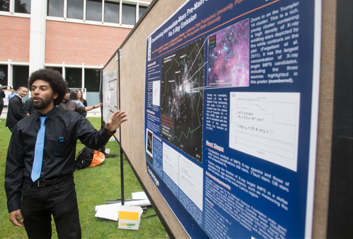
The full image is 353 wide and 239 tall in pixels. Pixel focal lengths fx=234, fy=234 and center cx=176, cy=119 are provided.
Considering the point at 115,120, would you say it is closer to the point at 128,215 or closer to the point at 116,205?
the point at 128,215

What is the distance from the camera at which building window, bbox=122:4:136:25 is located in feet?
66.1

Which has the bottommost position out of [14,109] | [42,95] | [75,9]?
[14,109]

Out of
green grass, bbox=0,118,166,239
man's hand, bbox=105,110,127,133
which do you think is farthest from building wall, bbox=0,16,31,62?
man's hand, bbox=105,110,127,133

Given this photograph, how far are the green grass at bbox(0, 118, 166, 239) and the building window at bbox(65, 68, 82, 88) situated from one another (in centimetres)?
1327

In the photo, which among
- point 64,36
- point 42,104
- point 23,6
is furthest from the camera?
point 64,36

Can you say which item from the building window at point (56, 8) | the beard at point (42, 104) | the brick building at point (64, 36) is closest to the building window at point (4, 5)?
the brick building at point (64, 36)

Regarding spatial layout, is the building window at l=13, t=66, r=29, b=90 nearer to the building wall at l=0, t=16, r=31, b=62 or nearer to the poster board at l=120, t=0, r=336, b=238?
the building wall at l=0, t=16, r=31, b=62

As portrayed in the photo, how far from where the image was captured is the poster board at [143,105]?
48cm

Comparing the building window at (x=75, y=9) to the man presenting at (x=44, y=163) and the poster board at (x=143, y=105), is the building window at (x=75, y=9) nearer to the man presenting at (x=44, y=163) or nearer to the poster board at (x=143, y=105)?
the poster board at (x=143, y=105)

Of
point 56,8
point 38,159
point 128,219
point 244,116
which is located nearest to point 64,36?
point 56,8

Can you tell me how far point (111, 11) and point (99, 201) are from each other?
1958 centimetres

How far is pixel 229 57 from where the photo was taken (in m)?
0.77

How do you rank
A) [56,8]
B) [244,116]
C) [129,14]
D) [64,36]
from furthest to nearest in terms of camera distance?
[129,14] < [56,8] < [64,36] < [244,116]

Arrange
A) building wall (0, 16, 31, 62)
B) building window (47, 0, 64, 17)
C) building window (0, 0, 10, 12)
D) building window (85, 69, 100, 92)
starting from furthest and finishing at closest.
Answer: building window (85, 69, 100, 92) → building window (47, 0, 64, 17) → building window (0, 0, 10, 12) → building wall (0, 16, 31, 62)
